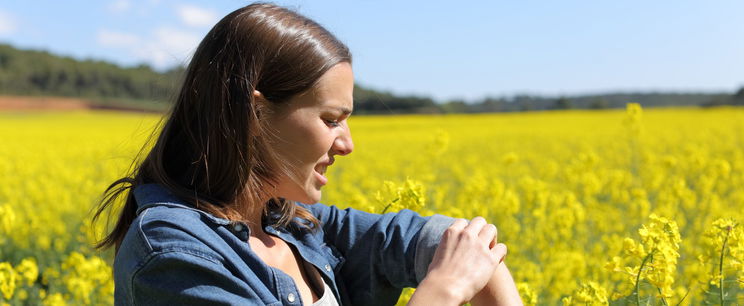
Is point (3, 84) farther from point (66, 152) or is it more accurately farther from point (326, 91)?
point (326, 91)

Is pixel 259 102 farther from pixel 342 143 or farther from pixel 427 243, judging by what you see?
pixel 427 243

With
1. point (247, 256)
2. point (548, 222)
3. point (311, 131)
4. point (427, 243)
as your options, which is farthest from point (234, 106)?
point (548, 222)

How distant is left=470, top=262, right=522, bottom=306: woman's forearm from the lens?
146cm

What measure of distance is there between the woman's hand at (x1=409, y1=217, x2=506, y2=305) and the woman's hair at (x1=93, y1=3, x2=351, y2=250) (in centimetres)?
40

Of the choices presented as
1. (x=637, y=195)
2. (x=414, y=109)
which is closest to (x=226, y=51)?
A: (x=637, y=195)

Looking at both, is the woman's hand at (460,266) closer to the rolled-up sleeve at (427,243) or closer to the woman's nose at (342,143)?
the rolled-up sleeve at (427,243)

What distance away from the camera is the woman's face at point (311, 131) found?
1467 millimetres

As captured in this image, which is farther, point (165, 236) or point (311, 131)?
point (311, 131)

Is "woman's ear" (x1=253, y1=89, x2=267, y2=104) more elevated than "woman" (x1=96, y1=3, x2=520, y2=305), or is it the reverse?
"woman's ear" (x1=253, y1=89, x2=267, y2=104)

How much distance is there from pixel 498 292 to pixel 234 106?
0.70m

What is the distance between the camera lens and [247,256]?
1.35 metres

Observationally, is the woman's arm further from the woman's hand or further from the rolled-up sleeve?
the rolled-up sleeve

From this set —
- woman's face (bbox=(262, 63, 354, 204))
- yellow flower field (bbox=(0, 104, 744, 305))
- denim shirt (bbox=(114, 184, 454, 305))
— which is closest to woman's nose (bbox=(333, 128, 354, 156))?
woman's face (bbox=(262, 63, 354, 204))

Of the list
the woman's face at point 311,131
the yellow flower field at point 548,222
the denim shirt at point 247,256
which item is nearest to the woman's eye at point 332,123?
the woman's face at point 311,131
